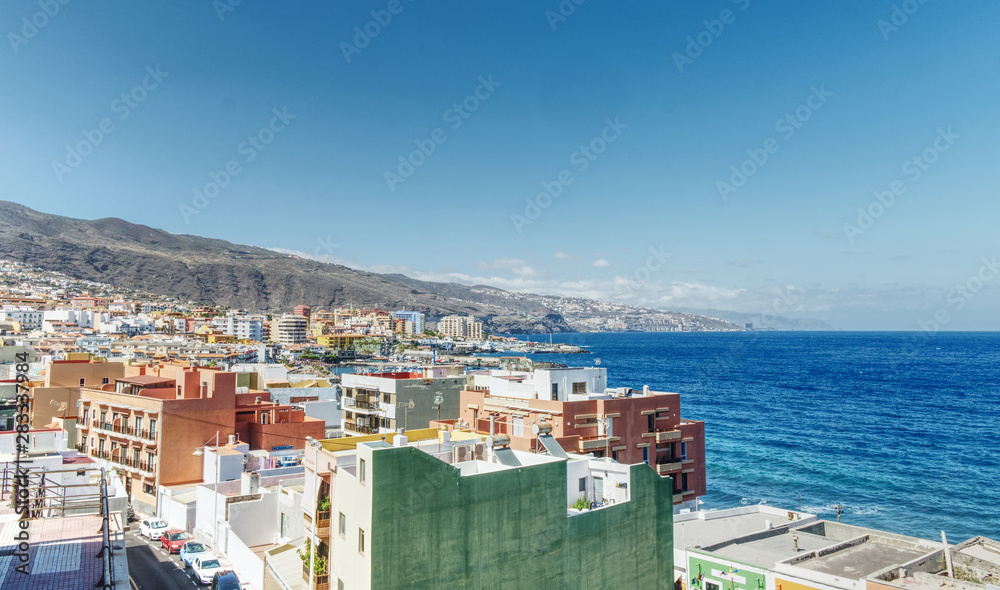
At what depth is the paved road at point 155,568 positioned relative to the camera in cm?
2448

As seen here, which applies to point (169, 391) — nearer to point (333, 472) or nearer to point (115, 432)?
point (115, 432)

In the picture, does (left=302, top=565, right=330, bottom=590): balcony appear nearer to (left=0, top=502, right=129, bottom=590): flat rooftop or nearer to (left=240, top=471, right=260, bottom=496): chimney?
(left=0, top=502, right=129, bottom=590): flat rooftop

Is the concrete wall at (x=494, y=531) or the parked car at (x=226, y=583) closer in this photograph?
the concrete wall at (x=494, y=531)

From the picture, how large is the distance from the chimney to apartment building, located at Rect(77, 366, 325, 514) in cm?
843

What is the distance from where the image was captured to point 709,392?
121 meters

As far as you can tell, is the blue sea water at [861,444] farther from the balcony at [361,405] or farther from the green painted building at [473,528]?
the green painted building at [473,528]

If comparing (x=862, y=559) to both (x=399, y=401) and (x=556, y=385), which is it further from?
(x=399, y=401)

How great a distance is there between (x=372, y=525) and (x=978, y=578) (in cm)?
2013

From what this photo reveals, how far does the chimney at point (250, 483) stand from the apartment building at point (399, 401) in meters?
14.3

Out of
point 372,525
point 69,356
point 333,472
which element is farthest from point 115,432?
point 372,525

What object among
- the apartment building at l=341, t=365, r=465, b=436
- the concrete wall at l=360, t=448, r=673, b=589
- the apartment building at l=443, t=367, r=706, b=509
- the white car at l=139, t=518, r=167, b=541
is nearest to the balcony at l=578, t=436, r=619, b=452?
the apartment building at l=443, t=367, r=706, b=509

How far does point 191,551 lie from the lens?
89.9 feet

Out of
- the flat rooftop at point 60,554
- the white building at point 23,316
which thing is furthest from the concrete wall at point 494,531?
the white building at point 23,316

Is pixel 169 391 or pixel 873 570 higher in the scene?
pixel 169 391
